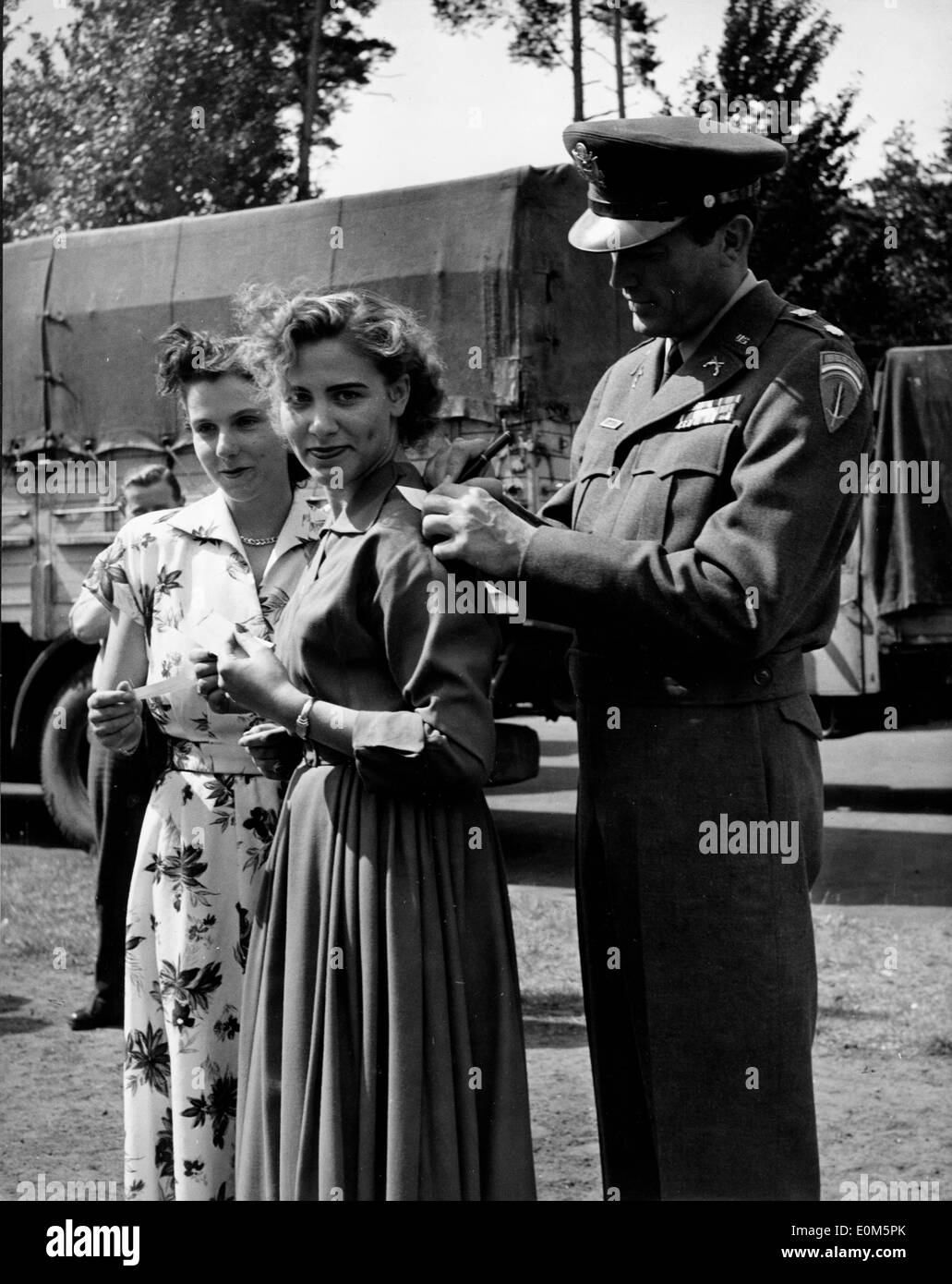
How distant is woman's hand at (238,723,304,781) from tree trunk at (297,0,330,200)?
454 centimetres

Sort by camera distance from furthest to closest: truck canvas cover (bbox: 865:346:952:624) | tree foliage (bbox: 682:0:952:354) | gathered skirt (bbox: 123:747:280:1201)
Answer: truck canvas cover (bbox: 865:346:952:624)
tree foliage (bbox: 682:0:952:354)
gathered skirt (bbox: 123:747:280:1201)

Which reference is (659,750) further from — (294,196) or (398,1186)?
(294,196)

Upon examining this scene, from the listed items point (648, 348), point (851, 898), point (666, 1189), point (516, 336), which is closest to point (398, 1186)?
point (666, 1189)

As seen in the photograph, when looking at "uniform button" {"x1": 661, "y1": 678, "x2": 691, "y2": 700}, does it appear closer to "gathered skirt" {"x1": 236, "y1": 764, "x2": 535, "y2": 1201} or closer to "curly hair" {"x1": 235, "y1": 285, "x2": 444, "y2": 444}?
"gathered skirt" {"x1": 236, "y1": 764, "x2": 535, "y2": 1201}

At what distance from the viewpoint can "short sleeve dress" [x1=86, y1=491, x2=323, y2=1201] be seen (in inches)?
101

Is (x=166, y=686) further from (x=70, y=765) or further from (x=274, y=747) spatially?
(x=70, y=765)

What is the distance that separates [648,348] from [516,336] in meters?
4.18

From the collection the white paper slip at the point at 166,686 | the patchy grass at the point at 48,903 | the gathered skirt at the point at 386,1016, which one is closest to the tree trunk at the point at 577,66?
the white paper slip at the point at 166,686

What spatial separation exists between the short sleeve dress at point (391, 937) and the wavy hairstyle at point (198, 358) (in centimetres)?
55

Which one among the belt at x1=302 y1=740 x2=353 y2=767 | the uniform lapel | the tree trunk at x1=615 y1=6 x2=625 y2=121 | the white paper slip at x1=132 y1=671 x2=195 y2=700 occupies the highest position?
the tree trunk at x1=615 y1=6 x2=625 y2=121

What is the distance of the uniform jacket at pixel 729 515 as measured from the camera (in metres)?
2.05

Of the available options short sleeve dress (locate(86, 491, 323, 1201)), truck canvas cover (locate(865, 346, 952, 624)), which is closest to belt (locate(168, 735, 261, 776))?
short sleeve dress (locate(86, 491, 323, 1201))

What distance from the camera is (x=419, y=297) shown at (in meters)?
6.82

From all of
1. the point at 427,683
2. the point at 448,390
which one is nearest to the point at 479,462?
the point at 427,683
